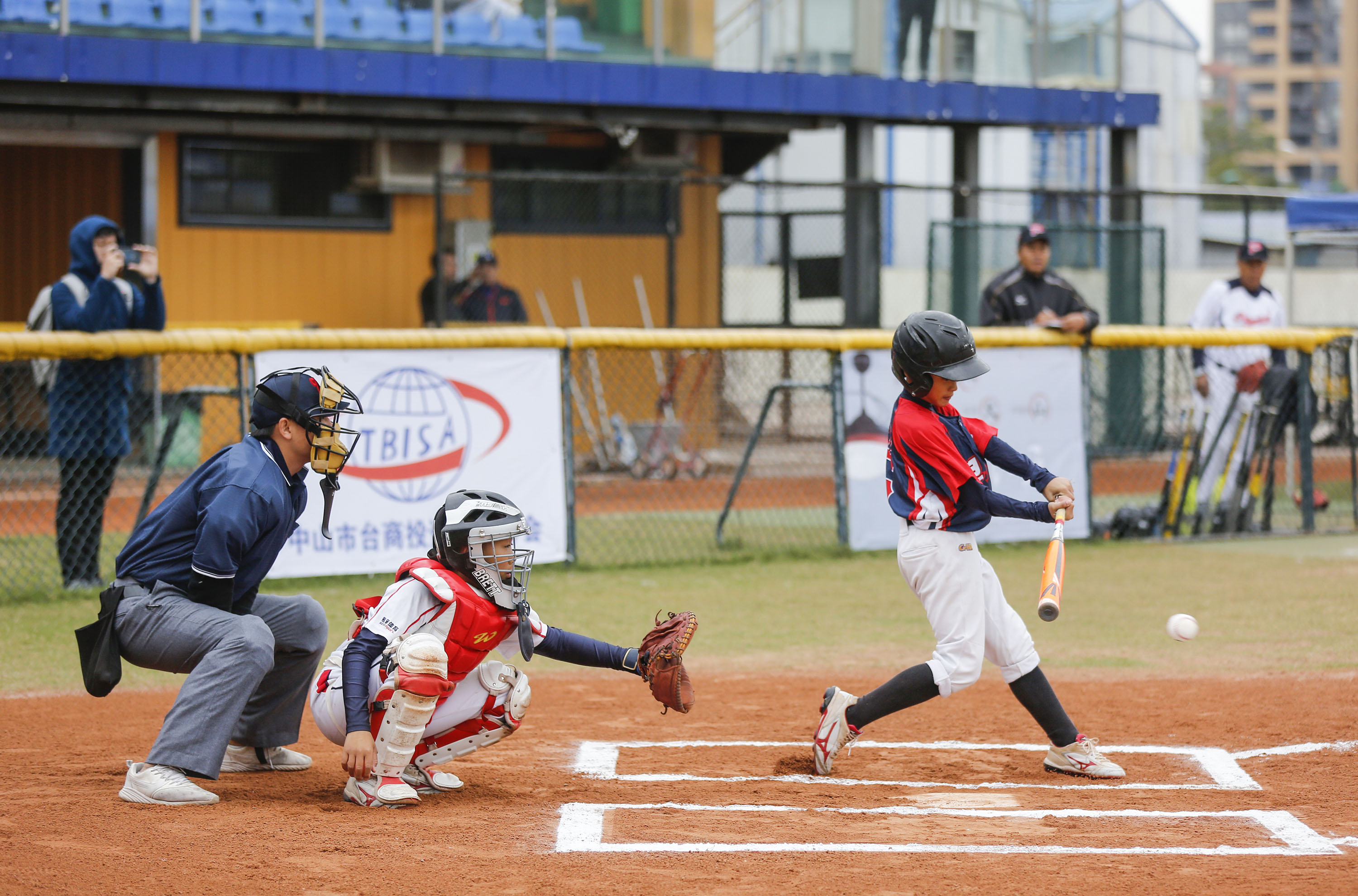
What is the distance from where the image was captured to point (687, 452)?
12.3 m

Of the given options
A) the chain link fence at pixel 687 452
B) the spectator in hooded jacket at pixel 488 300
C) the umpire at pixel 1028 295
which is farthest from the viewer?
the spectator in hooded jacket at pixel 488 300

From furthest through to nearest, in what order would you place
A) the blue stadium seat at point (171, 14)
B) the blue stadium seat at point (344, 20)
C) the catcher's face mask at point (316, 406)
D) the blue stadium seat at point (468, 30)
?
the blue stadium seat at point (468, 30) < the blue stadium seat at point (344, 20) < the blue stadium seat at point (171, 14) < the catcher's face mask at point (316, 406)

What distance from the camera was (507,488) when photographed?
8.75 m

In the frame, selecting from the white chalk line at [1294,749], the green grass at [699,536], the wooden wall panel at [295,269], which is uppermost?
the wooden wall panel at [295,269]

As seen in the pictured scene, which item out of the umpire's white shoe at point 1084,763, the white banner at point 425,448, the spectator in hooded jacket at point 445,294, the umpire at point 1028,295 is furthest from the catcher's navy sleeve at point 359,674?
the spectator in hooded jacket at point 445,294

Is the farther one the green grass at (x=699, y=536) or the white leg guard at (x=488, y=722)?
the green grass at (x=699, y=536)

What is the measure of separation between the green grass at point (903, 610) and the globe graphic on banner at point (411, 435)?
66 cm

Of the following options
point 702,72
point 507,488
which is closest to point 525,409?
point 507,488

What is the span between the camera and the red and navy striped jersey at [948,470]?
4805 millimetres

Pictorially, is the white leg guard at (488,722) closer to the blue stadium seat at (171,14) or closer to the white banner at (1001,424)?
the white banner at (1001,424)

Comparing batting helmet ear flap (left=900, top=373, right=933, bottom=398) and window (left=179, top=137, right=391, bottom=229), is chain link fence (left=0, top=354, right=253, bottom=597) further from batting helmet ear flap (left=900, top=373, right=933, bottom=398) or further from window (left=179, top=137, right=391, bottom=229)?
batting helmet ear flap (left=900, top=373, right=933, bottom=398)

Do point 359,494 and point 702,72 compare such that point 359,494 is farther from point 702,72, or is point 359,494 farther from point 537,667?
point 702,72

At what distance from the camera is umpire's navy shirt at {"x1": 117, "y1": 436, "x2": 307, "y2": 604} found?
441 centimetres

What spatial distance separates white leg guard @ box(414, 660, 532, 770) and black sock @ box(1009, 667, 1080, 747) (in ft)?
5.55
